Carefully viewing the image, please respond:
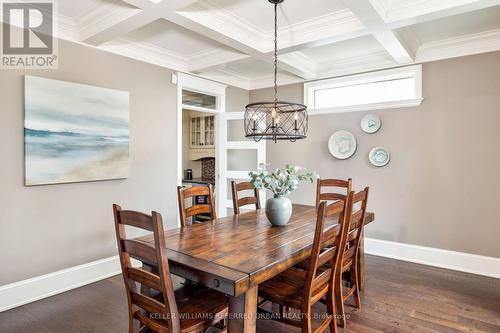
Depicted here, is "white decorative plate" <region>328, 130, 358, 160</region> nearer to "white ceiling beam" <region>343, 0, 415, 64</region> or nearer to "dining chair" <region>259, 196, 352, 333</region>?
"white ceiling beam" <region>343, 0, 415, 64</region>

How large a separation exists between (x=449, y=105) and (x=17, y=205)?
4.62 metres

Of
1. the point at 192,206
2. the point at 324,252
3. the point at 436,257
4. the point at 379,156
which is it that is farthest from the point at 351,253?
the point at 379,156

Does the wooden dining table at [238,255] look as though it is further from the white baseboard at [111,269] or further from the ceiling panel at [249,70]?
the ceiling panel at [249,70]

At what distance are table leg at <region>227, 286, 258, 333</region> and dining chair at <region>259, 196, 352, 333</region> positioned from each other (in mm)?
366

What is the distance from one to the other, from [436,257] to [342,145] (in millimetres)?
1795

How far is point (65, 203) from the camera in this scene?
3088mm

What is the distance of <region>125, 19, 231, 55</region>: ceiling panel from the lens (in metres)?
3.14

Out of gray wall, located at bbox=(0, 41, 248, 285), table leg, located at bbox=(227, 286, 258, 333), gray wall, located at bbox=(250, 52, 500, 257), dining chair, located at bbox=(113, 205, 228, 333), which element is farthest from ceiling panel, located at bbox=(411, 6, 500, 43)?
dining chair, located at bbox=(113, 205, 228, 333)

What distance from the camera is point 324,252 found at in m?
1.88

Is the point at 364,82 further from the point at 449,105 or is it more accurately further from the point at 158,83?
the point at 158,83

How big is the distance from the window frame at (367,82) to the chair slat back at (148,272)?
11.5ft

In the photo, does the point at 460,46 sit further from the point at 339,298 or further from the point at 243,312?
the point at 243,312

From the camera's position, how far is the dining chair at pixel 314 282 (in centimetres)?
176

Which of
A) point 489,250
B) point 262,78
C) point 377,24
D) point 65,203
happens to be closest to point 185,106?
point 262,78
